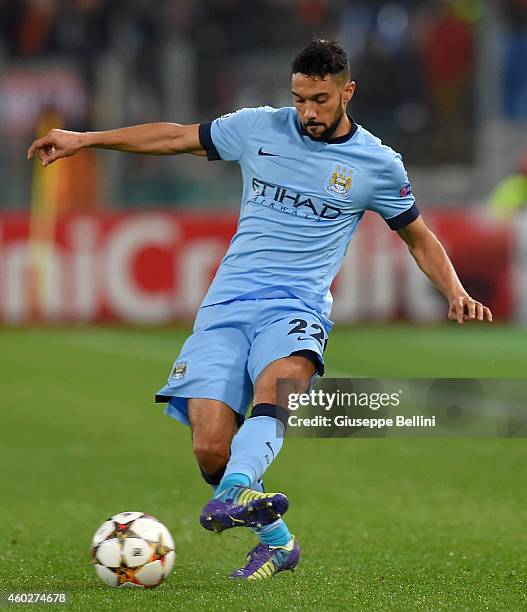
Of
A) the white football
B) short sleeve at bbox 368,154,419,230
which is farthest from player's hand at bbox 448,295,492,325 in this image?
the white football

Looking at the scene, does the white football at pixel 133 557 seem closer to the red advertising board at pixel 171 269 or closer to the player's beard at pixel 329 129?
the player's beard at pixel 329 129

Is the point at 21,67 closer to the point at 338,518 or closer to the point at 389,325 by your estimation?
the point at 389,325

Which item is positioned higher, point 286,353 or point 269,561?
point 286,353

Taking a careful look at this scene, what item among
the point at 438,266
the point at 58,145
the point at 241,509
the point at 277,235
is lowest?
the point at 241,509

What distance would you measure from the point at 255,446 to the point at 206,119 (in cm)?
1403

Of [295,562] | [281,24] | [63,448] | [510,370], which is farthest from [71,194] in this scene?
[295,562]

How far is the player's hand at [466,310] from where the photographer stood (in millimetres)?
5199

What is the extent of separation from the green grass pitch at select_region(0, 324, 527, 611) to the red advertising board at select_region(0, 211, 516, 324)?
372 cm

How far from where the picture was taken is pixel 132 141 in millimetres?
5309

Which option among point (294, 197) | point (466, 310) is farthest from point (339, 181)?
point (466, 310)

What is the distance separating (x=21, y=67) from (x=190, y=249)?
408cm

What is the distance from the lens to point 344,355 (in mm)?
14062

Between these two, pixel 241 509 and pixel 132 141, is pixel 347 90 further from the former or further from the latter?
pixel 241 509

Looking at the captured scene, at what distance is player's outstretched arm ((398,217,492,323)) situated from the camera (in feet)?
17.2
